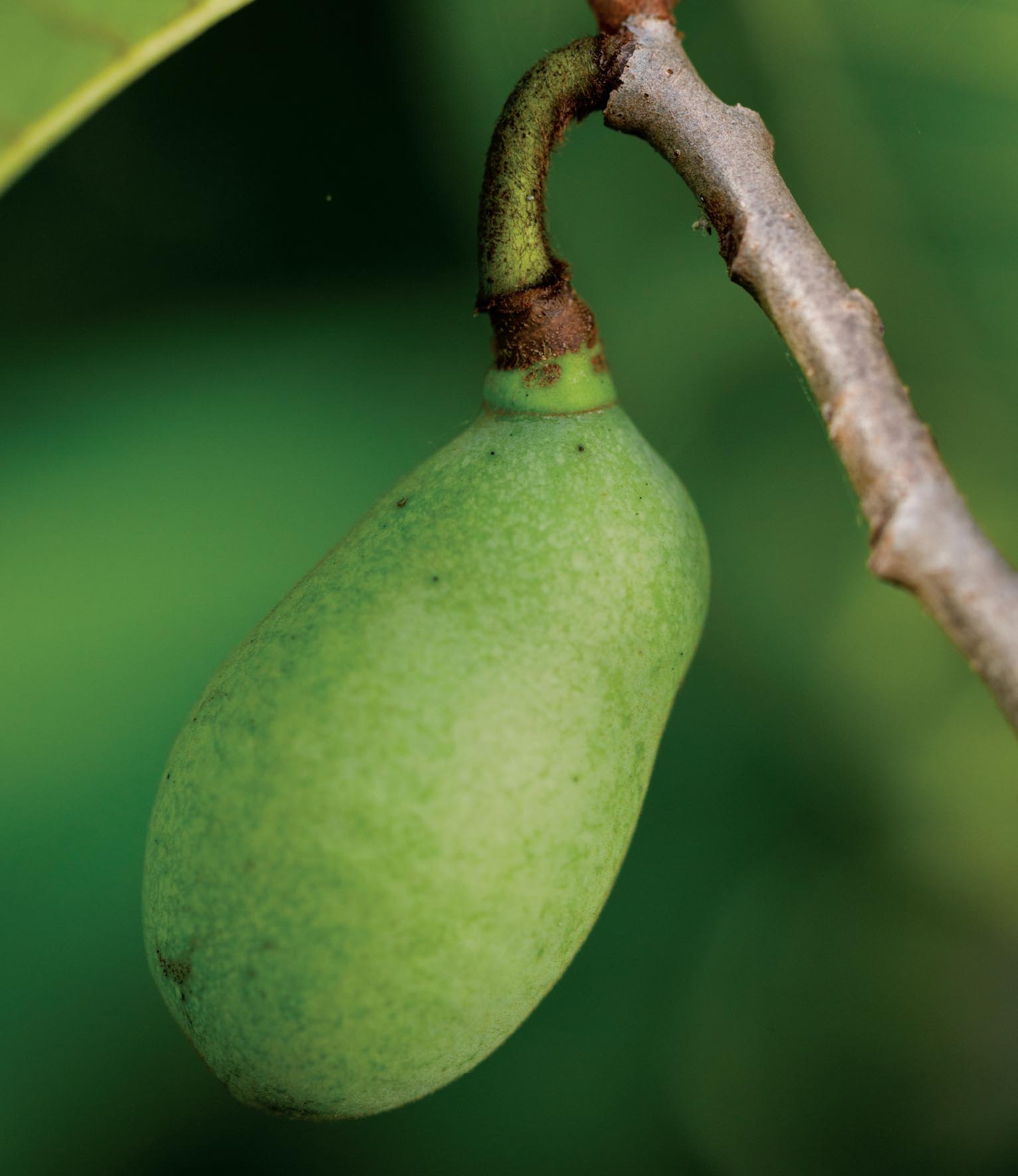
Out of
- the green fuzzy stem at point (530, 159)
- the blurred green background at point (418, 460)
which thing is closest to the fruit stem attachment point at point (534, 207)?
the green fuzzy stem at point (530, 159)

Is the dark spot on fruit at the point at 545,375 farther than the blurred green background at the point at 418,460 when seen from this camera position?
No

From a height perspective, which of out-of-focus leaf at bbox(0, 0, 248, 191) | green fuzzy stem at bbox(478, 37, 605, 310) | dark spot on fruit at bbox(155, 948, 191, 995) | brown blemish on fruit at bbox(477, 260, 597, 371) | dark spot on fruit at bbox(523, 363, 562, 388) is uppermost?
out-of-focus leaf at bbox(0, 0, 248, 191)

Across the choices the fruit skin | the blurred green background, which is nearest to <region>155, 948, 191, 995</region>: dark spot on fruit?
the fruit skin

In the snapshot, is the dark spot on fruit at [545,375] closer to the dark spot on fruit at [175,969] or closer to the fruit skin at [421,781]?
the fruit skin at [421,781]

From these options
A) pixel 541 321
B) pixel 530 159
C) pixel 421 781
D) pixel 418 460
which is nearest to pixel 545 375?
pixel 541 321

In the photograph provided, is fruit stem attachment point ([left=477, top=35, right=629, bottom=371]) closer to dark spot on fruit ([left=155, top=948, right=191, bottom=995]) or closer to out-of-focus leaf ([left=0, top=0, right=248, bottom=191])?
out-of-focus leaf ([left=0, top=0, right=248, bottom=191])

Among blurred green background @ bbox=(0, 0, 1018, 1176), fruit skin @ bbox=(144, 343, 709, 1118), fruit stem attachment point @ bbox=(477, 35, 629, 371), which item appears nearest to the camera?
fruit skin @ bbox=(144, 343, 709, 1118)

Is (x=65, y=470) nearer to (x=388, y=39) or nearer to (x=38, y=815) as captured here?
(x=38, y=815)
